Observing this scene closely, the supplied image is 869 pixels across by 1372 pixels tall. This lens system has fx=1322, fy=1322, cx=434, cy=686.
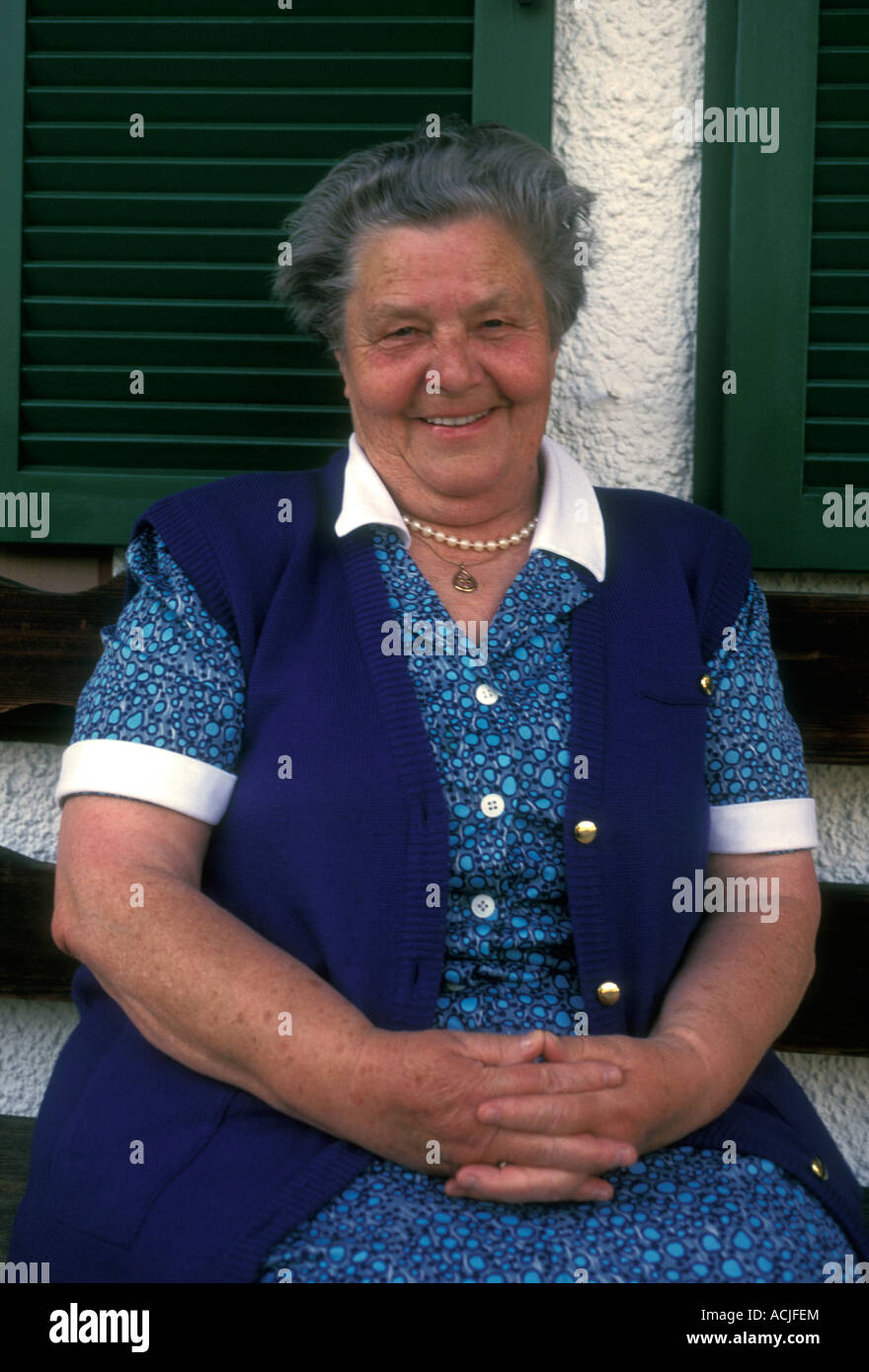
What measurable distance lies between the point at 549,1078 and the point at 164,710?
1.77 feet

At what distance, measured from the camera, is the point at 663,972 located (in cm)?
147

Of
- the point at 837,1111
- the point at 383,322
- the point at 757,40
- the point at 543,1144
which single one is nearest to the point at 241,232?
the point at 383,322

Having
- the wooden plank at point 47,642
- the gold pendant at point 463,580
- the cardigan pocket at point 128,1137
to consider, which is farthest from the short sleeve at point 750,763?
the wooden plank at point 47,642

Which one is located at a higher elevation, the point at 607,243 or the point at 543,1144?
the point at 607,243

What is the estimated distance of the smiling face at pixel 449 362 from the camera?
60.0 inches

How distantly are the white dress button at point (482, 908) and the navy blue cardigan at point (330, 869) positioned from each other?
2.5 inches

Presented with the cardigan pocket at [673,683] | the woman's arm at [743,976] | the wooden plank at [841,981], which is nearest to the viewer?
the woman's arm at [743,976]

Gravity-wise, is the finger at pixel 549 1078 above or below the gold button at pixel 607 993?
below

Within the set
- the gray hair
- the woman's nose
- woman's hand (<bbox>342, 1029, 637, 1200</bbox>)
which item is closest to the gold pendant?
the woman's nose

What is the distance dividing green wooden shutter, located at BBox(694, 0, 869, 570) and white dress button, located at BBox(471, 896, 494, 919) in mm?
745

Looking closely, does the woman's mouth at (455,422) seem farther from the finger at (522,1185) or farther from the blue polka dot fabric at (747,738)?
the finger at (522,1185)
